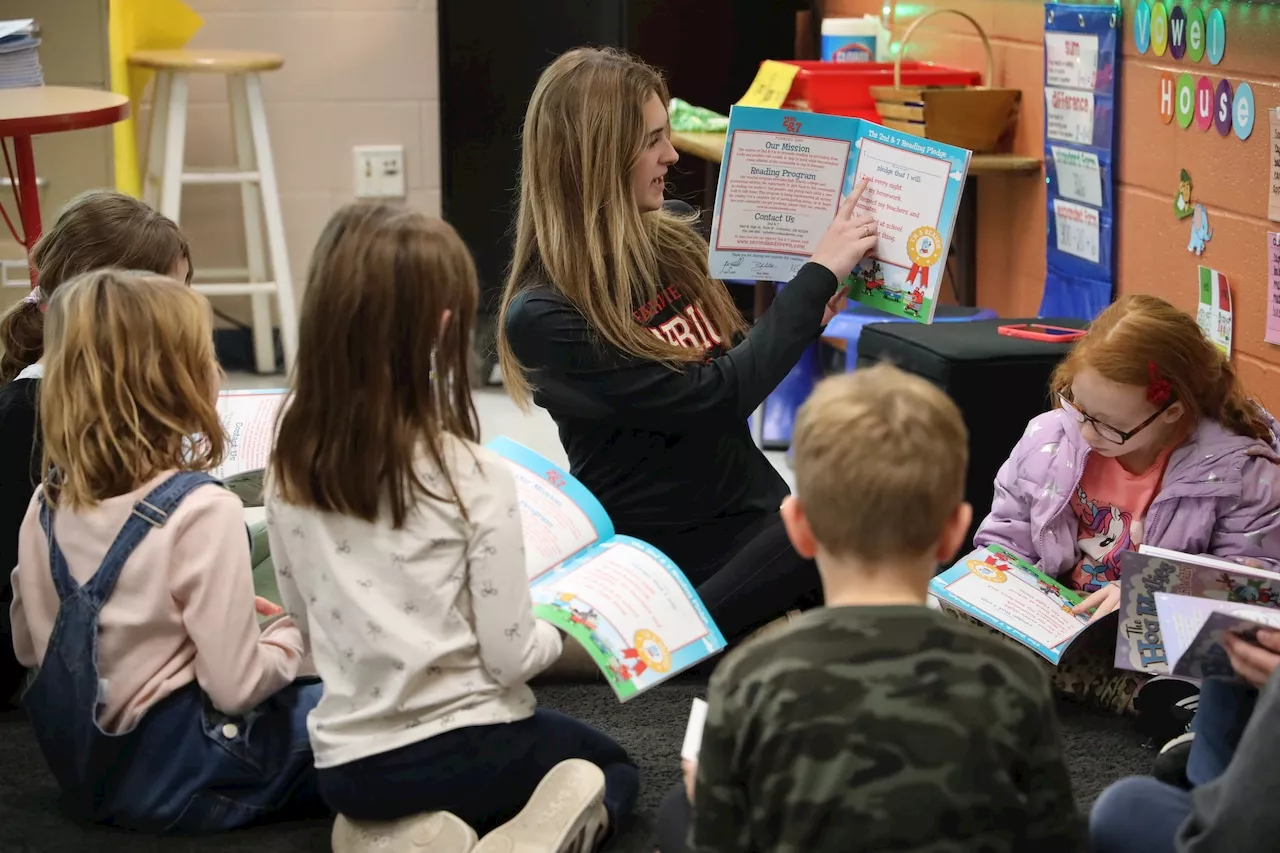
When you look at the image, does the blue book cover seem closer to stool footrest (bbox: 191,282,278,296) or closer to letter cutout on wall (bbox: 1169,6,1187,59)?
letter cutout on wall (bbox: 1169,6,1187,59)

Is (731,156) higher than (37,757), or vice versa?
(731,156)

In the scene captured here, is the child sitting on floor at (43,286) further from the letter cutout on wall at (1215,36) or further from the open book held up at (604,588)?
the letter cutout on wall at (1215,36)

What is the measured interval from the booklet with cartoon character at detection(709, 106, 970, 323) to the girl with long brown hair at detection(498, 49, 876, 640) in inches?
1.5

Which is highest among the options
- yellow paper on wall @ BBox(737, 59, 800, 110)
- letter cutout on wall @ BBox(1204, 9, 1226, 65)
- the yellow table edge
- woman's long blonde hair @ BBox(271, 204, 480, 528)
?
letter cutout on wall @ BBox(1204, 9, 1226, 65)

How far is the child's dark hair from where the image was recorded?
1.88 meters

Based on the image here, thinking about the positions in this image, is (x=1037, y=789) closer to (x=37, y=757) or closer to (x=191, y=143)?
(x=37, y=757)

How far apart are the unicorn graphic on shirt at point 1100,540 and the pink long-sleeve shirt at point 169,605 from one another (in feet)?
3.43

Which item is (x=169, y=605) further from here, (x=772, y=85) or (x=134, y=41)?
(x=134, y=41)

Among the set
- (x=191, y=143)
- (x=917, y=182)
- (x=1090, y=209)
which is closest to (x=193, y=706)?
(x=917, y=182)

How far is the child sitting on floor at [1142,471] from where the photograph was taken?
6.24 feet

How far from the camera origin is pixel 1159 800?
4.67 feet

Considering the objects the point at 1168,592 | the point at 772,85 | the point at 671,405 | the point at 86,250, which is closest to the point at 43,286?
the point at 86,250

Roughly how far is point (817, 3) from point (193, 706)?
2959 mm

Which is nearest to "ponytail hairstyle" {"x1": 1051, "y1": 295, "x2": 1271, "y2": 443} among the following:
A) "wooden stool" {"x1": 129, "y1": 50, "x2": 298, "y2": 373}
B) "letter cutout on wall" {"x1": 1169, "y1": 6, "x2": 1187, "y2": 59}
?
"letter cutout on wall" {"x1": 1169, "y1": 6, "x2": 1187, "y2": 59}
